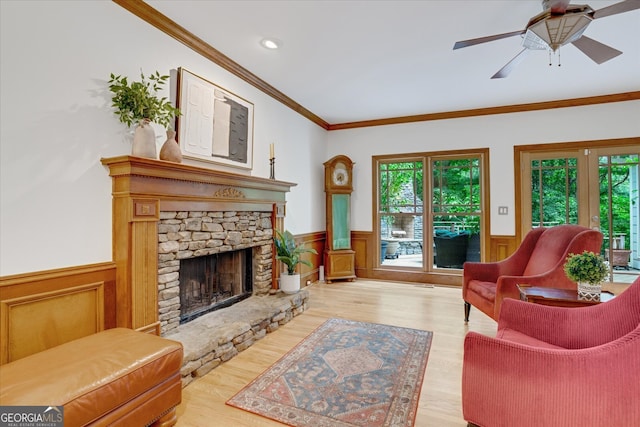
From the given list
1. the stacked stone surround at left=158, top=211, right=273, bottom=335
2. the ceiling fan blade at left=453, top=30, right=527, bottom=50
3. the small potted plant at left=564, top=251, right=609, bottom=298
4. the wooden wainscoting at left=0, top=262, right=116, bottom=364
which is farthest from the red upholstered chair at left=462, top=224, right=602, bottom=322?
the wooden wainscoting at left=0, top=262, right=116, bottom=364

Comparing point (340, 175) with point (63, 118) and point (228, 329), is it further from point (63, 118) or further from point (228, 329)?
point (63, 118)

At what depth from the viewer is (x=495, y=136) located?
4801 mm

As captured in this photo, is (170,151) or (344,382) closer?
(344,382)

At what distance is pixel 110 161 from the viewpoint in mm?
2109

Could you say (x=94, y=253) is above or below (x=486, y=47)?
below

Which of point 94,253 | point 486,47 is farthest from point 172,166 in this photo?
point 486,47

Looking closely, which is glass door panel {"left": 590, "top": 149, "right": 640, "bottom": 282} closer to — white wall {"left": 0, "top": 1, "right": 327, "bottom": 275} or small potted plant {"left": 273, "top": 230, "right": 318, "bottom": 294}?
small potted plant {"left": 273, "top": 230, "right": 318, "bottom": 294}

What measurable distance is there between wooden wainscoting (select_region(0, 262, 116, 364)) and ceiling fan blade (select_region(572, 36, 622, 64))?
3.67m

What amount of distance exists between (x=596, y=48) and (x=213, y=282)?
12.3 feet

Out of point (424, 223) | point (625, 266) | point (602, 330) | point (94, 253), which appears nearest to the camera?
point (602, 330)

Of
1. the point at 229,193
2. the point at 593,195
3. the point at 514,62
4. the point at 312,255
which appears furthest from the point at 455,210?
the point at 229,193

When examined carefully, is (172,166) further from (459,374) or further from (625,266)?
(625,266)

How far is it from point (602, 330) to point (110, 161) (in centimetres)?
294

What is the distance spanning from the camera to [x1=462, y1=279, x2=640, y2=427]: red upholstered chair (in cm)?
115
